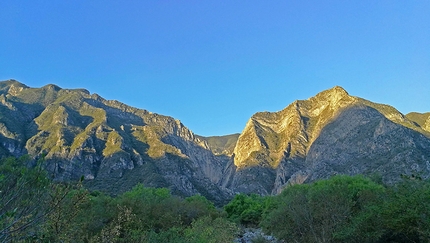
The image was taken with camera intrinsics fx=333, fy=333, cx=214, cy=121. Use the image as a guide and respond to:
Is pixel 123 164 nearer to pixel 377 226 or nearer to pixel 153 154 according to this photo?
pixel 153 154

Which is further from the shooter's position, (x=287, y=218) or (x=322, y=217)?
(x=287, y=218)

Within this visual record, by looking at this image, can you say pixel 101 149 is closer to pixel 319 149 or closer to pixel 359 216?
pixel 319 149

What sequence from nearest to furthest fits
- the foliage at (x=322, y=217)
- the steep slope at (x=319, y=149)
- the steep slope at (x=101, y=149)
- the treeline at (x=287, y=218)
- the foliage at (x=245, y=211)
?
the treeline at (x=287, y=218) < the foliage at (x=322, y=217) < the foliage at (x=245, y=211) < the steep slope at (x=101, y=149) < the steep slope at (x=319, y=149)

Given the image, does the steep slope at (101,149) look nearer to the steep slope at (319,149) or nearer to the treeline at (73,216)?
the steep slope at (319,149)

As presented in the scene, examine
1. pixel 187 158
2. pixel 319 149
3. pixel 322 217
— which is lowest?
pixel 322 217

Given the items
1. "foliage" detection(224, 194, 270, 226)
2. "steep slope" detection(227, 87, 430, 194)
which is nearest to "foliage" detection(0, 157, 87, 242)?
"foliage" detection(224, 194, 270, 226)

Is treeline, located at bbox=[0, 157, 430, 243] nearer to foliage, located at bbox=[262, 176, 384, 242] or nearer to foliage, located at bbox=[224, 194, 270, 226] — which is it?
foliage, located at bbox=[262, 176, 384, 242]

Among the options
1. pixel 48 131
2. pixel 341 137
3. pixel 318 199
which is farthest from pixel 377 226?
pixel 48 131

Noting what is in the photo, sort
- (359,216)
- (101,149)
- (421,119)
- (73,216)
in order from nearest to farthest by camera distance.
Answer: (73,216) < (359,216) < (101,149) < (421,119)

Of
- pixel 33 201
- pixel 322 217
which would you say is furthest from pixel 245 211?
pixel 33 201

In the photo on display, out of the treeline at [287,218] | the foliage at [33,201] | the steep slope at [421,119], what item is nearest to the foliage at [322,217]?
the treeline at [287,218]

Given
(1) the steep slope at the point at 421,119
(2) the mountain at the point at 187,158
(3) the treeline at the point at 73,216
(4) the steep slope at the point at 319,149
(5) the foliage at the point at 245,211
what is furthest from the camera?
(1) the steep slope at the point at 421,119

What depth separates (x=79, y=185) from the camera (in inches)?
406

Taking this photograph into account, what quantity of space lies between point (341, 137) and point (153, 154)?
89951 mm
